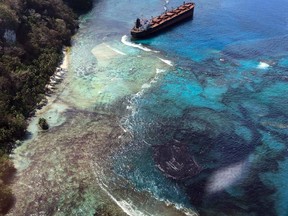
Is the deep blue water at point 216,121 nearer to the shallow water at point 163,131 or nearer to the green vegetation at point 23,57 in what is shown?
the shallow water at point 163,131

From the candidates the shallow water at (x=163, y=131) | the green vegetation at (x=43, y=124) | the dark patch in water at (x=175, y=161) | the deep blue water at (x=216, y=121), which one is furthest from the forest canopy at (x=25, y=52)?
the dark patch in water at (x=175, y=161)

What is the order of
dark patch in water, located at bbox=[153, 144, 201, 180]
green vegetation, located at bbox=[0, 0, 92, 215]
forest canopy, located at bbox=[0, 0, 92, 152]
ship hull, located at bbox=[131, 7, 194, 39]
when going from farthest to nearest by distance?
ship hull, located at bbox=[131, 7, 194, 39]
forest canopy, located at bbox=[0, 0, 92, 152]
green vegetation, located at bbox=[0, 0, 92, 215]
dark patch in water, located at bbox=[153, 144, 201, 180]

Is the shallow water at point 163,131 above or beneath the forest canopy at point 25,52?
beneath

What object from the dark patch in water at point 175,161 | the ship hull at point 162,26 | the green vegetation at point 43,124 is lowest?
the dark patch in water at point 175,161

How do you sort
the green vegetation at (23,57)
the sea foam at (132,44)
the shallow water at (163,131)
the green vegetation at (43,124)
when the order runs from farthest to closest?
the sea foam at (132,44) < the green vegetation at (43,124) < the green vegetation at (23,57) < the shallow water at (163,131)

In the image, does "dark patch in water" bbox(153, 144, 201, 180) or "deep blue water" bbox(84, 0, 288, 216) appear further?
"dark patch in water" bbox(153, 144, 201, 180)

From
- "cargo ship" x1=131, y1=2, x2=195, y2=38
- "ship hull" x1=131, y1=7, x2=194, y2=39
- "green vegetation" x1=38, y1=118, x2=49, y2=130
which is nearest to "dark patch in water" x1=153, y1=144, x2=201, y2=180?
"green vegetation" x1=38, y1=118, x2=49, y2=130

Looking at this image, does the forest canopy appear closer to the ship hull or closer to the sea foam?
the sea foam
